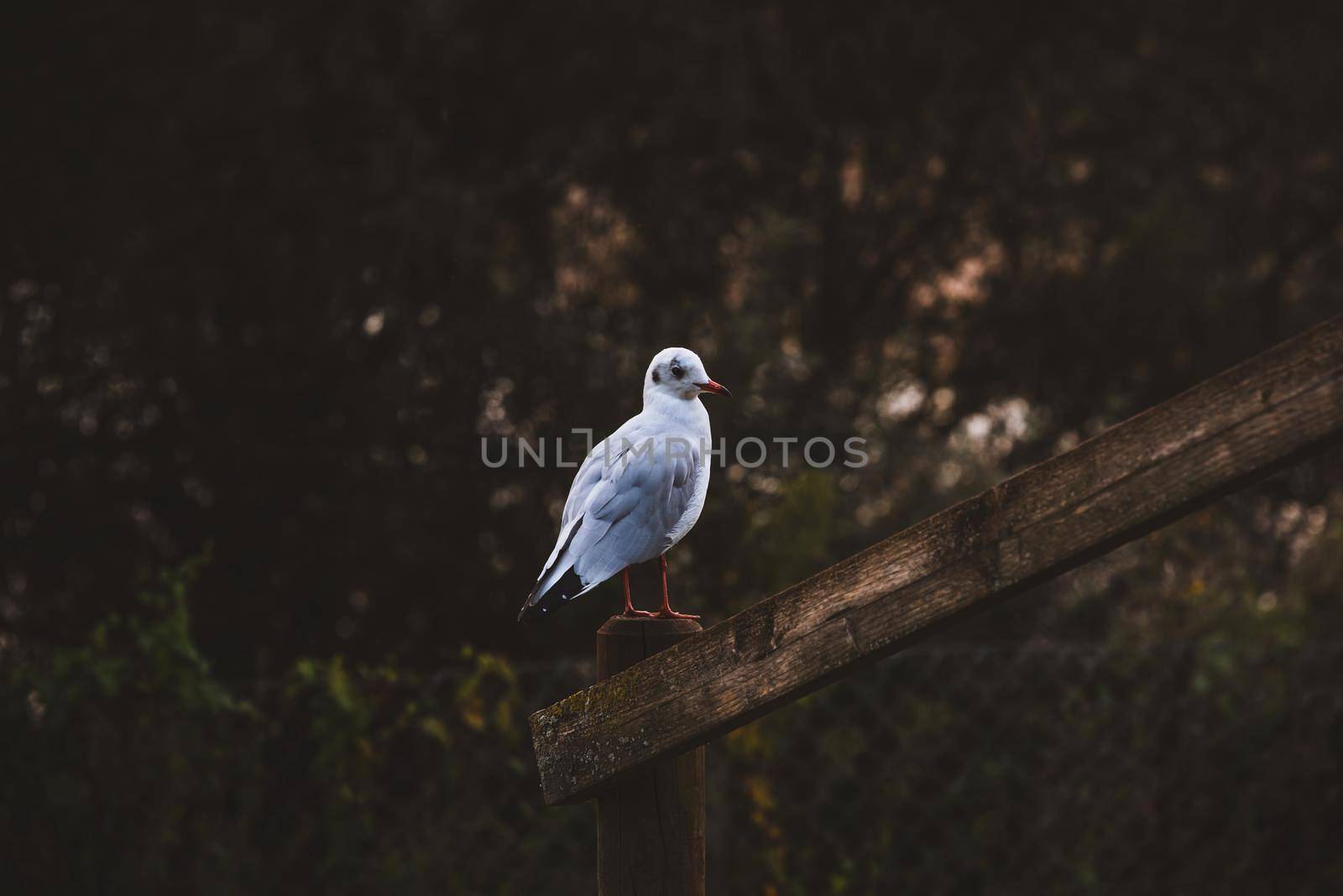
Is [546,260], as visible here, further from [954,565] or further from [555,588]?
[954,565]

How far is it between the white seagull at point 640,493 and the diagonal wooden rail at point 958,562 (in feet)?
0.75

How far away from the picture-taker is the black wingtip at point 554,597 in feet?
6.76

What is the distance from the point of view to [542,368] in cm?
496

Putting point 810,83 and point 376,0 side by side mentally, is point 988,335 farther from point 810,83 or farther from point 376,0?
point 376,0

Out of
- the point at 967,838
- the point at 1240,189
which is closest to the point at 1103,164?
the point at 1240,189

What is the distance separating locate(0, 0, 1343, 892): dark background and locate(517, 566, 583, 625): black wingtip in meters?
1.64

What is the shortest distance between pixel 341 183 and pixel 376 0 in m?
1.29

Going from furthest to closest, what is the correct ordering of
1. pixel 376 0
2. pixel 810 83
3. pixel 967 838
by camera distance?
pixel 810 83 < pixel 376 0 < pixel 967 838

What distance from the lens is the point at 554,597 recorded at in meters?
2.09

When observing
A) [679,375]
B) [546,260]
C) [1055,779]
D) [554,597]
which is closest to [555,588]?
[554,597]

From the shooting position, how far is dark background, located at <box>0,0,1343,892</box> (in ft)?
12.6

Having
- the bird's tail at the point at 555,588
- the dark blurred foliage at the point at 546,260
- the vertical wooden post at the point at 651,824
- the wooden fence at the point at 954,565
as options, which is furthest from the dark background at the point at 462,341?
the wooden fence at the point at 954,565

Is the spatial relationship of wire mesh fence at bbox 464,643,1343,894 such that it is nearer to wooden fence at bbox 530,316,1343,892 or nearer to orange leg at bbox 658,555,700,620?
orange leg at bbox 658,555,700,620

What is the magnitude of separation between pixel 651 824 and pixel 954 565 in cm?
70
